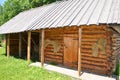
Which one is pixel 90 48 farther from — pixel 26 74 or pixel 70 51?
pixel 26 74

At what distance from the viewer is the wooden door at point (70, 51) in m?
13.7

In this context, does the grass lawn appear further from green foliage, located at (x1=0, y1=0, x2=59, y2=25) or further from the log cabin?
green foliage, located at (x1=0, y1=0, x2=59, y2=25)

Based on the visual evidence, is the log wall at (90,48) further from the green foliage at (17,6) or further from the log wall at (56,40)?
the green foliage at (17,6)

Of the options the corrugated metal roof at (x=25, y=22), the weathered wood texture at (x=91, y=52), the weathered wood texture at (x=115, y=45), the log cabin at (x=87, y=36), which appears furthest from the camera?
the corrugated metal roof at (x=25, y=22)

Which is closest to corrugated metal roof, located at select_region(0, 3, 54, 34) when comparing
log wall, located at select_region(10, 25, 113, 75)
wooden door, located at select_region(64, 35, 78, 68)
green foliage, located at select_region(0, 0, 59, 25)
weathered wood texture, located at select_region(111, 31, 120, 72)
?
log wall, located at select_region(10, 25, 113, 75)

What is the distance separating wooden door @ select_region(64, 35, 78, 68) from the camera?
13680mm

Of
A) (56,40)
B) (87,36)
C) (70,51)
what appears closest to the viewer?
(87,36)

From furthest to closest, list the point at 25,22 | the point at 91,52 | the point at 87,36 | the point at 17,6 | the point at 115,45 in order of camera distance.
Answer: the point at 17,6, the point at 25,22, the point at 87,36, the point at 91,52, the point at 115,45

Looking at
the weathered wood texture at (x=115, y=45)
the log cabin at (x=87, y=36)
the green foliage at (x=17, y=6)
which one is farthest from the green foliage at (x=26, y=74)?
the green foliage at (x=17, y=6)

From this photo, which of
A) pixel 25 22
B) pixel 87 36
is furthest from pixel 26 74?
pixel 25 22

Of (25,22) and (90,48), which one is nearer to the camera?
(90,48)

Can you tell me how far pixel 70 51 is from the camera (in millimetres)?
14031

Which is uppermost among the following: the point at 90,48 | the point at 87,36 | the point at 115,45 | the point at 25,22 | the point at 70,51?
the point at 25,22

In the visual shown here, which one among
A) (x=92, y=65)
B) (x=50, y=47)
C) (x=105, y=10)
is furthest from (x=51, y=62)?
(x=105, y=10)
